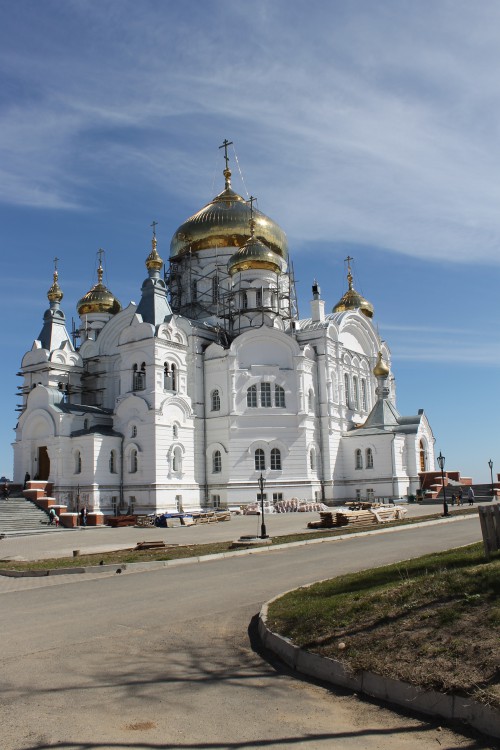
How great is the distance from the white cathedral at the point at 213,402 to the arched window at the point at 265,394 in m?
0.07

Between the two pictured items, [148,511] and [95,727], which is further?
[148,511]

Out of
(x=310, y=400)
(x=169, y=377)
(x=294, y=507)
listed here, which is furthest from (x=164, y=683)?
(x=310, y=400)

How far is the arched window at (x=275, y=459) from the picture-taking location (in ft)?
131

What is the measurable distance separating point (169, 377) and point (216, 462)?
5.70 m

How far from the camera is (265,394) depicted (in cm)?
4053

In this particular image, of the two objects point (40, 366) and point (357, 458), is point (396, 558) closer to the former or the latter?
point (357, 458)

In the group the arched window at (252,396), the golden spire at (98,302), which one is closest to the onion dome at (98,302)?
the golden spire at (98,302)

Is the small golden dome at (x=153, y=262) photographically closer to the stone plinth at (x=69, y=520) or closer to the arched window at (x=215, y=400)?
the arched window at (x=215, y=400)

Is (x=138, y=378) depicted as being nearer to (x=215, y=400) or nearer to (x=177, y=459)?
(x=215, y=400)

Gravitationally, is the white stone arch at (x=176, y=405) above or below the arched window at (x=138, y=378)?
below

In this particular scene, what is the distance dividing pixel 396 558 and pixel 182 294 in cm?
3673

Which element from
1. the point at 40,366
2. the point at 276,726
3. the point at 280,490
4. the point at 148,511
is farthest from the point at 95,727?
the point at 40,366

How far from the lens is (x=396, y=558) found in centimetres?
1484

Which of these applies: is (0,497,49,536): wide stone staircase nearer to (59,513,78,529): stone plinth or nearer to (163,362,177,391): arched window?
(59,513,78,529): stone plinth
